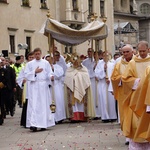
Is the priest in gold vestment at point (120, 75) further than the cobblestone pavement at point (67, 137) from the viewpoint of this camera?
No

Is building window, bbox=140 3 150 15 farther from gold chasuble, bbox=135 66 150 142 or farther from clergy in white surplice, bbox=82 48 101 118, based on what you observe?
gold chasuble, bbox=135 66 150 142

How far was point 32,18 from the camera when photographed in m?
40.2

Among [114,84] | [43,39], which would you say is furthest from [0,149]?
[43,39]

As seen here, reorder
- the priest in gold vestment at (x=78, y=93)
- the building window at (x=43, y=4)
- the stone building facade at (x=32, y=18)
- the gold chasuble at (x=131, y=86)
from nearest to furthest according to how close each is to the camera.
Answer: the gold chasuble at (x=131, y=86) < the priest in gold vestment at (x=78, y=93) < the stone building facade at (x=32, y=18) < the building window at (x=43, y=4)

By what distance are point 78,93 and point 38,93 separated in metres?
2.22

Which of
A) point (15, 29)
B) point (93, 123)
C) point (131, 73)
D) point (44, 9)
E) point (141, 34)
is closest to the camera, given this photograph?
point (131, 73)

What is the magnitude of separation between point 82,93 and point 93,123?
3.16 feet

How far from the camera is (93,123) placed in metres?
15.8

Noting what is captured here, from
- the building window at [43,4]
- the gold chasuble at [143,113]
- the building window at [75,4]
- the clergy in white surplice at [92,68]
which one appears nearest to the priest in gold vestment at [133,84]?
the gold chasuble at [143,113]

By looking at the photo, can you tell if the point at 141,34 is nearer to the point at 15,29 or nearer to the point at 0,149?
the point at 15,29

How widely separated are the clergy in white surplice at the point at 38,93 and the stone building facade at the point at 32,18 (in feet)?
59.5

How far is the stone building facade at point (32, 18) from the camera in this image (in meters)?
37.0

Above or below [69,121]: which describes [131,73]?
above

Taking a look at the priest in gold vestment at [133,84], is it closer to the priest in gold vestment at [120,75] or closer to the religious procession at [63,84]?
the priest in gold vestment at [120,75]
